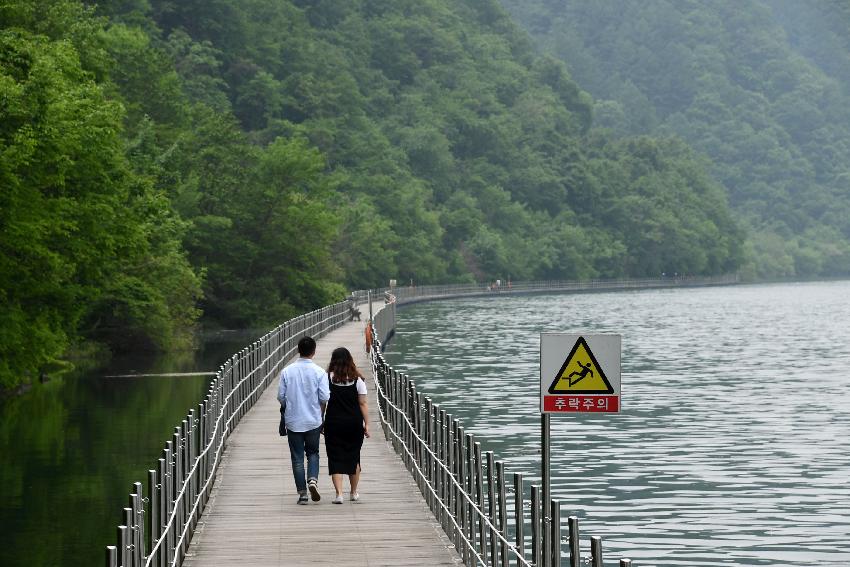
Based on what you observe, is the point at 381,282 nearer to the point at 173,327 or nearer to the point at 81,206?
the point at 173,327

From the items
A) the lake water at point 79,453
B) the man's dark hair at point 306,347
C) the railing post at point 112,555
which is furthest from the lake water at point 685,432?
the railing post at point 112,555

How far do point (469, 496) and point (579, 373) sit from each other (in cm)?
403

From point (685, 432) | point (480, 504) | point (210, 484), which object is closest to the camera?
point (480, 504)

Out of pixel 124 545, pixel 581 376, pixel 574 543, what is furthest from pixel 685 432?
pixel 574 543

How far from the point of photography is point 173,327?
69.2 metres

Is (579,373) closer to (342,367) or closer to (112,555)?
(112,555)

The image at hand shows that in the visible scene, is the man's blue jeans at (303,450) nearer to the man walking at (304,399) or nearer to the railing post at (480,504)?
the man walking at (304,399)

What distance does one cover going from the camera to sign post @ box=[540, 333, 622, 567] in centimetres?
1480

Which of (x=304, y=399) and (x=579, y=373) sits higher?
(x=579, y=373)

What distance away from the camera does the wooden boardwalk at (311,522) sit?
714 inches

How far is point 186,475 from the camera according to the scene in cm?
2030

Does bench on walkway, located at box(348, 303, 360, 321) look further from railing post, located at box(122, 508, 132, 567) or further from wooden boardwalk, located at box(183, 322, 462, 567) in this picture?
railing post, located at box(122, 508, 132, 567)

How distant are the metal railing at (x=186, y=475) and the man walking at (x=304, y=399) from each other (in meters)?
1.23

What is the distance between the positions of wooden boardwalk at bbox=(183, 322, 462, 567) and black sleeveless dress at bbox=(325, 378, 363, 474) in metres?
0.75
